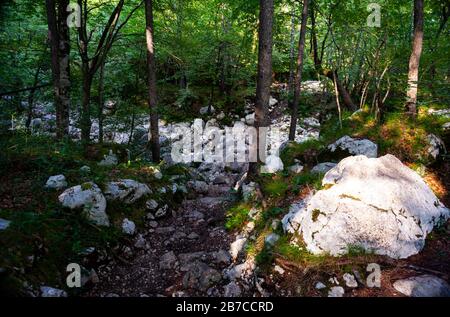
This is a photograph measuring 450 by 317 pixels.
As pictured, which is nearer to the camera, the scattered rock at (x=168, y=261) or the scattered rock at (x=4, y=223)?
the scattered rock at (x=4, y=223)

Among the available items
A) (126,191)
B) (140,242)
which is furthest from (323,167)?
(126,191)

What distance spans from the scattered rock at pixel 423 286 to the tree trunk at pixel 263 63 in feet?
15.2

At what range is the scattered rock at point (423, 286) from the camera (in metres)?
4.26

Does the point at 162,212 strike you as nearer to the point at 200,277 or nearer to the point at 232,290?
the point at 200,277

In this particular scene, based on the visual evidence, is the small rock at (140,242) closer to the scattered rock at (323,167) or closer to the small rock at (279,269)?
the small rock at (279,269)

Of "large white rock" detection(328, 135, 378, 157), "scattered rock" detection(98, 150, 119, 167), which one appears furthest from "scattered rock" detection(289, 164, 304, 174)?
"scattered rock" detection(98, 150, 119, 167)

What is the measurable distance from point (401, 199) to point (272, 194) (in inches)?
116

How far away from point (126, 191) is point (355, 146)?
6.75m

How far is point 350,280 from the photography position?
15.2 feet

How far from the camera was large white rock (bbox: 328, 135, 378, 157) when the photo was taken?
872 cm

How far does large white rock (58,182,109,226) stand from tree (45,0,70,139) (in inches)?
154

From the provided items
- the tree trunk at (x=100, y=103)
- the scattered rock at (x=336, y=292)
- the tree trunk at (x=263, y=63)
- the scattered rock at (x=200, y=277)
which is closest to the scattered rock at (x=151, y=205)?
the scattered rock at (x=200, y=277)
